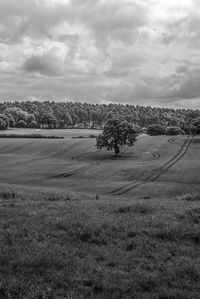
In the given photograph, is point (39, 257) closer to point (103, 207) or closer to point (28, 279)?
point (28, 279)

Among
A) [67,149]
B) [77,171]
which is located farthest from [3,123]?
[77,171]

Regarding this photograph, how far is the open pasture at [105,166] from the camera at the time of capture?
217 ft

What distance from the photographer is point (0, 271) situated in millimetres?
9891

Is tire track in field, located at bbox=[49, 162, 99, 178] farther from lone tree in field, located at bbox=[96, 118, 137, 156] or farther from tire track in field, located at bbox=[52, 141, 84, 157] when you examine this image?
tire track in field, located at bbox=[52, 141, 84, 157]

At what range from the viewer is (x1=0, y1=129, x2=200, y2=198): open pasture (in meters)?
66.0

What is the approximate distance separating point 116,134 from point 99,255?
102m

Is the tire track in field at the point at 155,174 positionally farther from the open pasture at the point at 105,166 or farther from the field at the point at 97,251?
the field at the point at 97,251

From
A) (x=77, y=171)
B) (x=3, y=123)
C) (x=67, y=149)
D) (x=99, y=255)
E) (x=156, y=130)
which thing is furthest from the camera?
(x=3, y=123)

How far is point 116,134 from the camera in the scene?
113188 mm

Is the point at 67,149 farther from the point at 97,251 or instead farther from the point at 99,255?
the point at 99,255

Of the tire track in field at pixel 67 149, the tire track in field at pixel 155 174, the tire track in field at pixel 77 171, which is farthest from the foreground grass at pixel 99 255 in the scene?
the tire track in field at pixel 67 149

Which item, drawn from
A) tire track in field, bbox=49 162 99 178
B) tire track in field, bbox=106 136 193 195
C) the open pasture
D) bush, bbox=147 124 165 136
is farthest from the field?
bush, bbox=147 124 165 136

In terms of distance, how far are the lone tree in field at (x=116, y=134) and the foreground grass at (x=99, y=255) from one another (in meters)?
95.6

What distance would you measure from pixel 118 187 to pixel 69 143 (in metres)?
75.8
